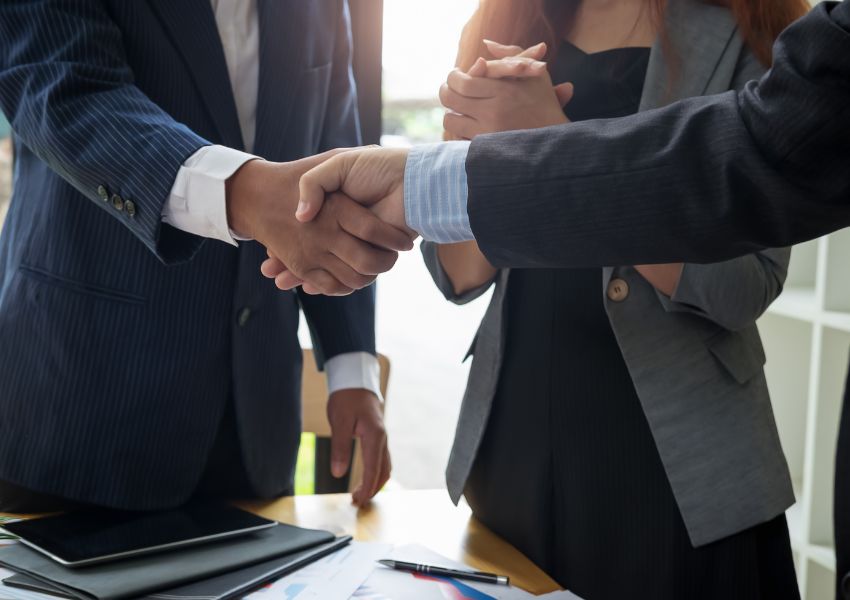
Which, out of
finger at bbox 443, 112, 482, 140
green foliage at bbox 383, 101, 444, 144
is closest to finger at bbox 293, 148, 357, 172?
finger at bbox 443, 112, 482, 140

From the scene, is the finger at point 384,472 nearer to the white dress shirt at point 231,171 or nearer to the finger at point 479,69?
the white dress shirt at point 231,171

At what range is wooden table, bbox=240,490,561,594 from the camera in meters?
1.14

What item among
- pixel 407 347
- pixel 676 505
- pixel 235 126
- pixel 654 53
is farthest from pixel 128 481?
pixel 407 347

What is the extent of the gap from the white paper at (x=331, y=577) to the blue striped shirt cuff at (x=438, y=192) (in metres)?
0.43

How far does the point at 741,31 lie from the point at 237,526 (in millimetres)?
990

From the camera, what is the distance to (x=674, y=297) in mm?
1115

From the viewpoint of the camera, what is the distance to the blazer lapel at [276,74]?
51.7 inches

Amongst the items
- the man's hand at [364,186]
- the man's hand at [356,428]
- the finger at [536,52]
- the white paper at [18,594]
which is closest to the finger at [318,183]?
the man's hand at [364,186]

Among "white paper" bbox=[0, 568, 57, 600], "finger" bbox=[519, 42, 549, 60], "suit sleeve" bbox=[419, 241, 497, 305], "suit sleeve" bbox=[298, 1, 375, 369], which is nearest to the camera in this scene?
"white paper" bbox=[0, 568, 57, 600]

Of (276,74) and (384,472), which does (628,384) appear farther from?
(276,74)

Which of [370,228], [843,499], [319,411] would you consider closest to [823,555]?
[319,411]

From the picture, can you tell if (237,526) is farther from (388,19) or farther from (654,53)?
(388,19)

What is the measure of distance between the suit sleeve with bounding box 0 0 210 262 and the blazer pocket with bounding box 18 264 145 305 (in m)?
0.10

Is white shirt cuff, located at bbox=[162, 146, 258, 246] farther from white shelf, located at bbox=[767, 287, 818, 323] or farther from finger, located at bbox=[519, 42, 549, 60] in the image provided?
white shelf, located at bbox=[767, 287, 818, 323]
